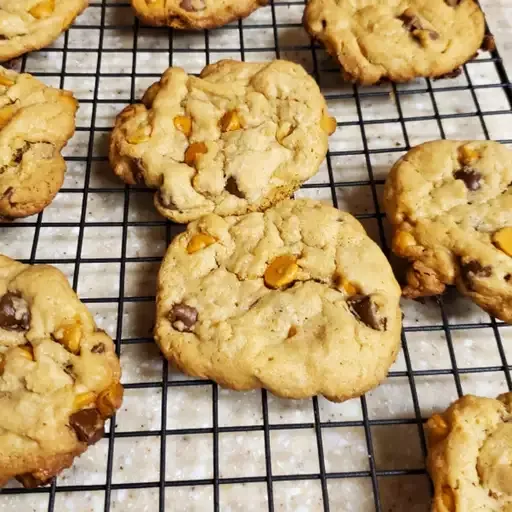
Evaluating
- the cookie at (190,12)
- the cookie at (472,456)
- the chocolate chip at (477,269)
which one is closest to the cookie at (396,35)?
the cookie at (190,12)

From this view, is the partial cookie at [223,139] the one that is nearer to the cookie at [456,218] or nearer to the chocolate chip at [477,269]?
the cookie at [456,218]

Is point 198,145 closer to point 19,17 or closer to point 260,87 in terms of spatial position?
point 260,87

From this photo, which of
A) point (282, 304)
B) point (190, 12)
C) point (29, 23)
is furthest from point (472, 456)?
point (29, 23)

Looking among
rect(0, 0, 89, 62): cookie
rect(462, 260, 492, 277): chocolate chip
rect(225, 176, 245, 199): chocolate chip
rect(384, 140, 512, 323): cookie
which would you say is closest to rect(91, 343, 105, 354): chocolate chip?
rect(225, 176, 245, 199): chocolate chip

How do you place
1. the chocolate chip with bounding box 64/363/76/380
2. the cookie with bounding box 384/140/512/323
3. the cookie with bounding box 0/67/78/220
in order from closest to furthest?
the chocolate chip with bounding box 64/363/76/380, the cookie with bounding box 384/140/512/323, the cookie with bounding box 0/67/78/220

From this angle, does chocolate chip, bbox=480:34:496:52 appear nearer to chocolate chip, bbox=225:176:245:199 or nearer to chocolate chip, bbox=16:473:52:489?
chocolate chip, bbox=225:176:245:199

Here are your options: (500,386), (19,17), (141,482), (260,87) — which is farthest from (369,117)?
(141,482)
